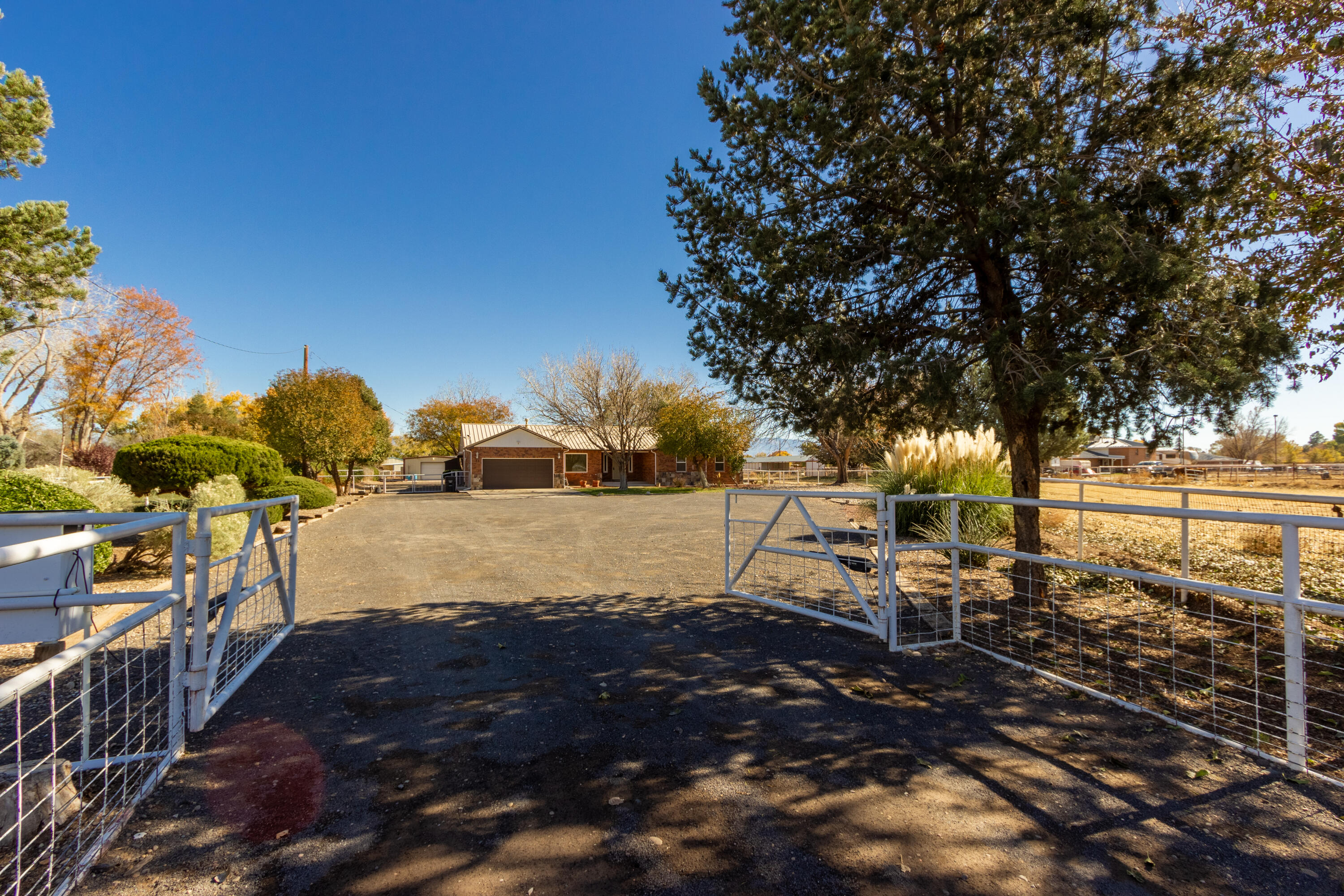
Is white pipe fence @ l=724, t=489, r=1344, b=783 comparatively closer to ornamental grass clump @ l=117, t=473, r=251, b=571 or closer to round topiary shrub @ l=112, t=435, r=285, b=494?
ornamental grass clump @ l=117, t=473, r=251, b=571

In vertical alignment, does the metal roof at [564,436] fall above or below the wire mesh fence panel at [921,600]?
above

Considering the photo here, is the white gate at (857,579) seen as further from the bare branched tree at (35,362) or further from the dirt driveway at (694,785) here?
the bare branched tree at (35,362)

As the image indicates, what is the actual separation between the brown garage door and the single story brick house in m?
0.03

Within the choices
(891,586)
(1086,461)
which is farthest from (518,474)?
(1086,461)

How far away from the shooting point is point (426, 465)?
51438 millimetres

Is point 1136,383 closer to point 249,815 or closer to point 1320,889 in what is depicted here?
point 1320,889

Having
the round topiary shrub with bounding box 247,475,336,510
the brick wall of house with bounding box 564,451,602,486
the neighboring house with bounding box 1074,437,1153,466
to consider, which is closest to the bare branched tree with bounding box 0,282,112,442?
the round topiary shrub with bounding box 247,475,336,510

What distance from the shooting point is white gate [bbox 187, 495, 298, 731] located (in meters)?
3.18

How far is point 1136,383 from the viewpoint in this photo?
4.71 metres

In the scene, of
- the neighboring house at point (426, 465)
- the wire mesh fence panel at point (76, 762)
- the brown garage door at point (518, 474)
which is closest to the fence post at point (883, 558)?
the wire mesh fence panel at point (76, 762)

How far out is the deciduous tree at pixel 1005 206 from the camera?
436cm

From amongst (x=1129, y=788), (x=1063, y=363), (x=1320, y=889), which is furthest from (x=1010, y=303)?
(x=1320, y=889)

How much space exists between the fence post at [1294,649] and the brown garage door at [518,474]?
35.6 meters

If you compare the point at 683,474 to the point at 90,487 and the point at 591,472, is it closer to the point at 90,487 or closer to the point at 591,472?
the point at 591,472
